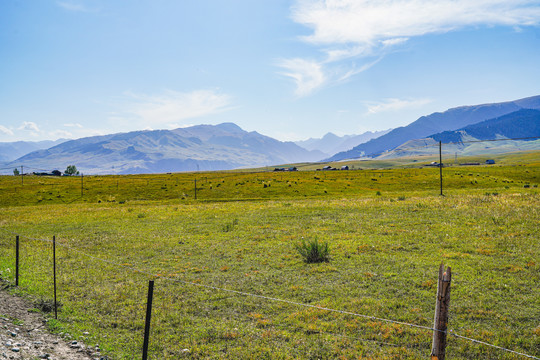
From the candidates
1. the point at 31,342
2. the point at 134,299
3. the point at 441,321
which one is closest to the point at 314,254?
the point at 134,299

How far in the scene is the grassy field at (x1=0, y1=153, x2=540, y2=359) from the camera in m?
10.8

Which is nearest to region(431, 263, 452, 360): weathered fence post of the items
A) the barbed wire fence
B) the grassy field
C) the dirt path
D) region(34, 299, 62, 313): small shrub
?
the barbed wire fence

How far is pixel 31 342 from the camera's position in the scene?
10.9 meters

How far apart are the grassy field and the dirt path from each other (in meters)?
0.51

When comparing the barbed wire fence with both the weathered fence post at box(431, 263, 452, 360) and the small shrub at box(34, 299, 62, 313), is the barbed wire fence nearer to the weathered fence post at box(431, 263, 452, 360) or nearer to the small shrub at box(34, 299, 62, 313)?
the weathered fence post at box(431, 263, 452, 360)

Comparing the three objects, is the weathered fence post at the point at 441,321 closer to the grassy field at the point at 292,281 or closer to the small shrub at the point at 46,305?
the grassy field at the point at 292,281

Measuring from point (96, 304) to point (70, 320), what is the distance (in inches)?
56.2

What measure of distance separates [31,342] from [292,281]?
10.5m

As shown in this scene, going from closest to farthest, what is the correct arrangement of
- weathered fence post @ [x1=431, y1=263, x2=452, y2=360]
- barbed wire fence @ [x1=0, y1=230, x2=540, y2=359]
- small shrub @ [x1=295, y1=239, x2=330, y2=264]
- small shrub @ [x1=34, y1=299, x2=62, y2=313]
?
weathered fence post @ [x1=431, y1=263, x2=452, y2=360] < barbed wire fence @ [x1=0, y1=230, x2=540, y2=359] < small shrub @ [x1=34, y1=299, x2=62, y2=313] < small shrub @ [x1=295, y1=239, x2=330, y2=264]

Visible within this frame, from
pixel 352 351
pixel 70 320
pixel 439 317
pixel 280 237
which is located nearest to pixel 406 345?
pixel 352 351

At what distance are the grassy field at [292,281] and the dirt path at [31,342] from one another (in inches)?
20.1

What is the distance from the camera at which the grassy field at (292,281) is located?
10789mm

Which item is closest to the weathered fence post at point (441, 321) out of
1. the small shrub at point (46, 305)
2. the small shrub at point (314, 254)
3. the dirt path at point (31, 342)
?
the dirt path at point (31, 342)

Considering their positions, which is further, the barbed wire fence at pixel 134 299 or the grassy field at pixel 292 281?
the grassy field at pixel 292 281
